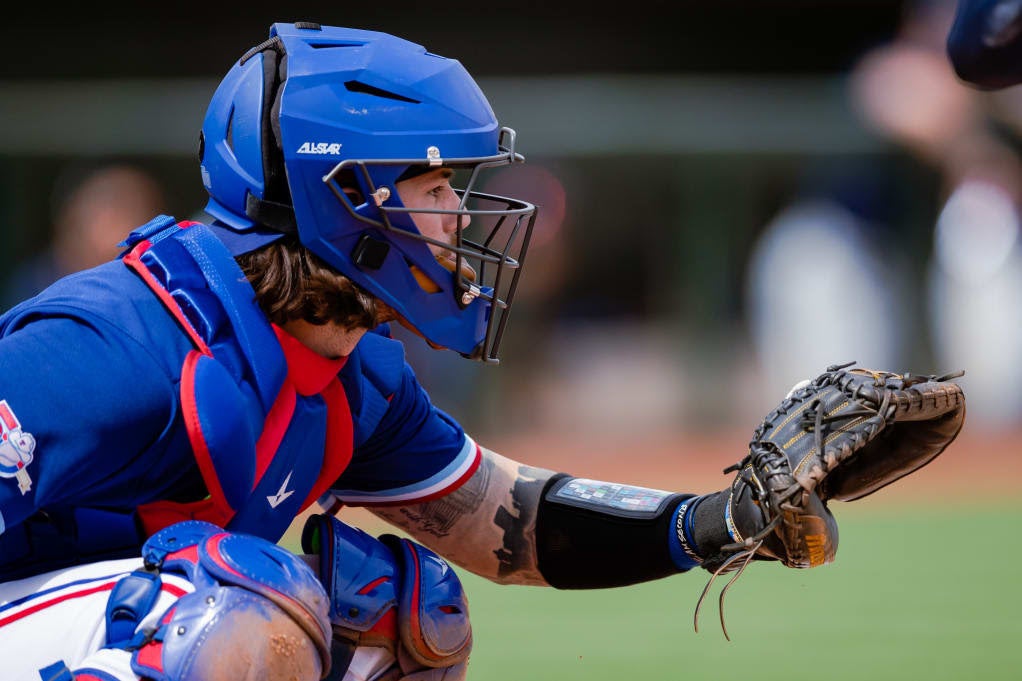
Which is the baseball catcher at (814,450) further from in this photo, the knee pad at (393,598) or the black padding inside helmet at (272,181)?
the black padding inside helmet at (272,181)

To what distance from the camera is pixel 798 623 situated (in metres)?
5.51

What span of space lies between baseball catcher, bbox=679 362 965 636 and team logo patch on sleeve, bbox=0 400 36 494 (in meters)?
1.60

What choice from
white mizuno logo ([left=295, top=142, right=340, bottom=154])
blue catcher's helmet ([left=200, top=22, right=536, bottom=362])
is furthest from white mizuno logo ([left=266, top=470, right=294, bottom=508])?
white mizuno logo ([left=295, top=142, right=340, bottom=154])

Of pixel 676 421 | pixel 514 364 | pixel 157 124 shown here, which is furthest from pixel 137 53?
pixel 676 421

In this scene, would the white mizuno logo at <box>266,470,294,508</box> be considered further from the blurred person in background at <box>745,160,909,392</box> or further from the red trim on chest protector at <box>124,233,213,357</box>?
the blurred person in background at <box>745,160,909,392</box>

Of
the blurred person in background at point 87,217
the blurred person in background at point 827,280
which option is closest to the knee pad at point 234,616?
the blurred person in background at point 87,217

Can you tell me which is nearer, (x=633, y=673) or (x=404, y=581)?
(x=404, y=581)

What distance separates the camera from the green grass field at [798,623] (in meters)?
4.73

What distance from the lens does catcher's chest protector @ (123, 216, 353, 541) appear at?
2877 mm

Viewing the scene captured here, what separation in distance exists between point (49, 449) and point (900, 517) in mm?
6583

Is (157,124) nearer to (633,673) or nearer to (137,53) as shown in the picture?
(137,53)

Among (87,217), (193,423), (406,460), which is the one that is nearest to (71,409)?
(193,423)

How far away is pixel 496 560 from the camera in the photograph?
382cm

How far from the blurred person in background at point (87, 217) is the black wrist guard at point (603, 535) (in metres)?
4.97
